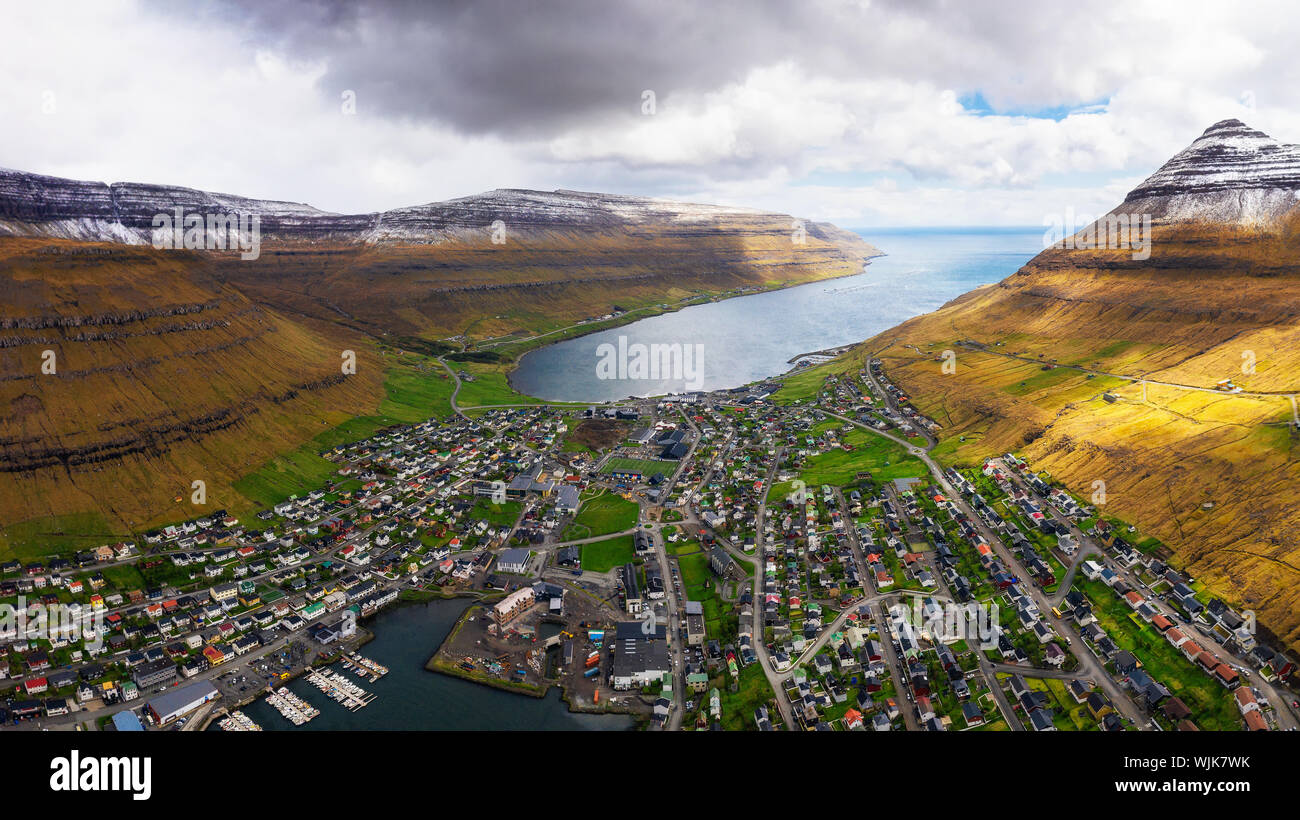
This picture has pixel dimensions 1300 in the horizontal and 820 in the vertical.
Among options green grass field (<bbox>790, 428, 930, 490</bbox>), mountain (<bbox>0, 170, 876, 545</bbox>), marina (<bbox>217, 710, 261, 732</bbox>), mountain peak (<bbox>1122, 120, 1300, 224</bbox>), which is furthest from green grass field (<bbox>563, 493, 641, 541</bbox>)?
mountain peak (<bbox>1122, 120, 1300, 224</bbox>)

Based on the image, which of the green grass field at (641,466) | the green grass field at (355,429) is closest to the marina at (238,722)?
the green grass field at (355,429)

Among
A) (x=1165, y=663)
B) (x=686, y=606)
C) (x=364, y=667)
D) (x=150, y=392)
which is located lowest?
(x=364, y=667)

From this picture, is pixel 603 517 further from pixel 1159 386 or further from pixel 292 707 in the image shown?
pixel 1159 386

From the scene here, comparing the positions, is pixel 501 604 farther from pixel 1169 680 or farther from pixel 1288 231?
pixel 1288 231

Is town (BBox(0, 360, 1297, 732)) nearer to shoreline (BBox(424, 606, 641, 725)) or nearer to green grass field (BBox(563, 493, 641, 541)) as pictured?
shoreline (BBox(424, 606, 641, 725))

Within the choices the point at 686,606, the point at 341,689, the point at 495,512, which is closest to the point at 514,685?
the point at 341,689

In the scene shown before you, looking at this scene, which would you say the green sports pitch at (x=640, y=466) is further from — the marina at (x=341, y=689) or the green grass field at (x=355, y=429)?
the marina at (x=341, y=689)
